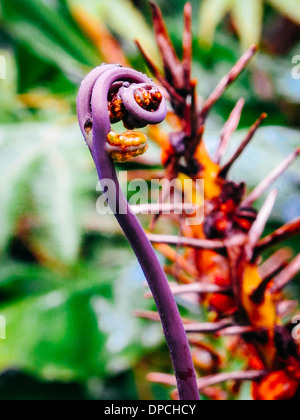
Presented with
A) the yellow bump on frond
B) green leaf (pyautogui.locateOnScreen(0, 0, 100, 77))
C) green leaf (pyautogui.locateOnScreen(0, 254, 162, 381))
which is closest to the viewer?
the yellow bump on frond

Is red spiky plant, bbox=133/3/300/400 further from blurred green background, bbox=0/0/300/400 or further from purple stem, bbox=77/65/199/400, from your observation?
blurred green background, bbox=0/0/300/400

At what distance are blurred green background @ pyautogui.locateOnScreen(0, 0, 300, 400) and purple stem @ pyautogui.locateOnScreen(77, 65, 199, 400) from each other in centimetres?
45

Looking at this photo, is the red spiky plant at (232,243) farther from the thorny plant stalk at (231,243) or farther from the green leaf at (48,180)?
the green leaf at (48,180)

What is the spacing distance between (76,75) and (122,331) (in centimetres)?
46

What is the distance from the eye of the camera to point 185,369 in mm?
183

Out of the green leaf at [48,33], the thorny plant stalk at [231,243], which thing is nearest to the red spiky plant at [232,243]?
the thorny plant stalk at [231,243]

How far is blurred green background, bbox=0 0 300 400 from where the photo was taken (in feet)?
2.18

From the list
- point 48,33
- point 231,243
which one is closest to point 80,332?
point 231,243

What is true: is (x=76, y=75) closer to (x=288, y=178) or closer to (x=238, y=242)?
(x=288, y=178)

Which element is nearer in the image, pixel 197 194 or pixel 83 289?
pixel 197 194

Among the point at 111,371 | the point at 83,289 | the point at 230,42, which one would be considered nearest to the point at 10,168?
the point at 83,289

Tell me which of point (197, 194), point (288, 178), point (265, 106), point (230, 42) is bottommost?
point (197, 194)

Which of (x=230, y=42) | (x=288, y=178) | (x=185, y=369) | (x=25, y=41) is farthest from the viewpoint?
(x=230, y=42)

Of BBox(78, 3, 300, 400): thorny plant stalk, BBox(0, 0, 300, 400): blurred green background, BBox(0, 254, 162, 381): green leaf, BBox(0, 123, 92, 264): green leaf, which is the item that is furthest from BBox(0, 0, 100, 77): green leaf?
BBox(78, 3, 300, 400): thorny plant stalk
